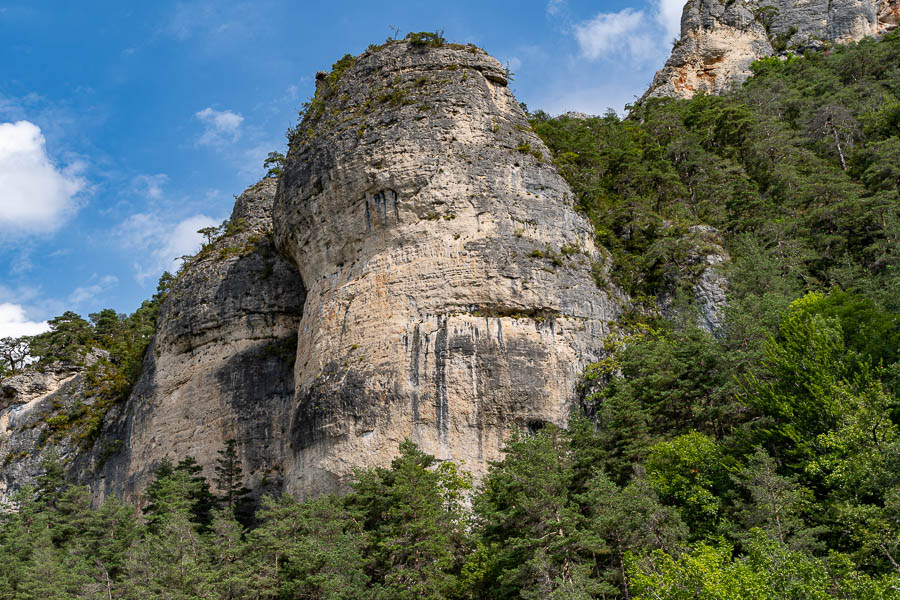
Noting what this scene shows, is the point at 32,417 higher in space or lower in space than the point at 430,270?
lower

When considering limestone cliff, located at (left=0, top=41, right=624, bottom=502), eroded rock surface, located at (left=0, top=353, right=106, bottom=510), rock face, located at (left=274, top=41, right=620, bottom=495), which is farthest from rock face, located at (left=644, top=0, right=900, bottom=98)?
eroded rock surface, located at (left=0, top=353, right=106, bottom=510)

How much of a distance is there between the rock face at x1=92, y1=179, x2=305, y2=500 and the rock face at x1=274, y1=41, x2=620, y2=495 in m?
3.07

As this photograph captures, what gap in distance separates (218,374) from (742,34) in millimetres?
54467

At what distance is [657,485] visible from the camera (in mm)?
19953

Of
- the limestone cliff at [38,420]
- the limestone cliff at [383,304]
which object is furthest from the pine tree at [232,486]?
the limestone cliff at [38,420]

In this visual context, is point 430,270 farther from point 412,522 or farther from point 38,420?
point 38,420

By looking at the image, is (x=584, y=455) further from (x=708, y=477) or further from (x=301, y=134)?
(x=301, y=134)

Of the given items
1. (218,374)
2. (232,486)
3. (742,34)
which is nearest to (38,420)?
(218,374)

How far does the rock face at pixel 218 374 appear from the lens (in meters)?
31.9

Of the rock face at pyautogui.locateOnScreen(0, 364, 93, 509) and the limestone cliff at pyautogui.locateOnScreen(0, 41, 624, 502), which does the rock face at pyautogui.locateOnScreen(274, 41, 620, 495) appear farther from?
the rock face at pyautogui.locateOnScreen(0, 364, 93, 509)

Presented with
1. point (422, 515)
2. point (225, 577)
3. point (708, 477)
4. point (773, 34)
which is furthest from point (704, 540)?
point (773, 34)

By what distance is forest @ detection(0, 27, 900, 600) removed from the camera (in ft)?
56.6

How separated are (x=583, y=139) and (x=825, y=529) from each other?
89.8 ft

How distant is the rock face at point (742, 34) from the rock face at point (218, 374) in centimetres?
3950
